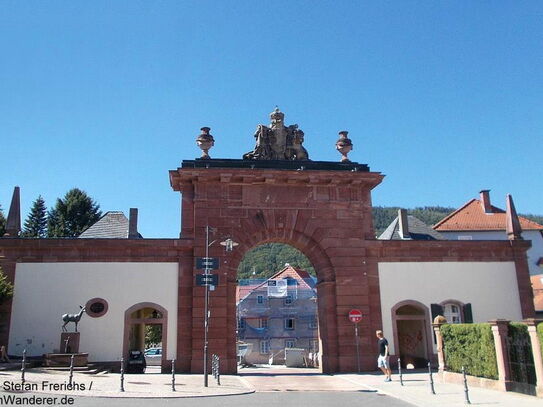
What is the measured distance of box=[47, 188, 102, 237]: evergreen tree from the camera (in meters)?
53.5

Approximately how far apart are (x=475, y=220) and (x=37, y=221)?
154 feet

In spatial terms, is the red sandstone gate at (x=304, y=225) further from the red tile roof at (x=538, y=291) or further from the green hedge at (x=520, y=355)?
the red tile roof at (x=538, y=291)

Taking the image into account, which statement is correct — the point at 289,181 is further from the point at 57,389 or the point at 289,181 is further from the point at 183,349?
the point at 57,389

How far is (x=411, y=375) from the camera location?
781 inches

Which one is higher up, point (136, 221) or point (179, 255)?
point (136, 221)

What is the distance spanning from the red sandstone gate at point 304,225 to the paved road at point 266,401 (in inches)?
332

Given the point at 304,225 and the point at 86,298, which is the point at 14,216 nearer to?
the point at 86,298

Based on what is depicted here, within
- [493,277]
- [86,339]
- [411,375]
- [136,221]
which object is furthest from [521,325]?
[136,221]

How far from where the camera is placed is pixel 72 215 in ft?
178

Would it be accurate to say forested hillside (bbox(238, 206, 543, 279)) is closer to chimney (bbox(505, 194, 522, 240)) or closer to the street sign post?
chimney (bbox(505, 194, 522, 240))

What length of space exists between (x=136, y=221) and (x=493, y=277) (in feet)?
62.8

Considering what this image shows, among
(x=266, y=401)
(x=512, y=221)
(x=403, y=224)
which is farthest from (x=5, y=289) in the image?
(x=512, y=221)

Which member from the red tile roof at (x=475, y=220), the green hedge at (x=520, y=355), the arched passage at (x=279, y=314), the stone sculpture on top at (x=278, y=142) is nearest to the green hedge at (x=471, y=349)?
the green hedge at (x=520, y=355)

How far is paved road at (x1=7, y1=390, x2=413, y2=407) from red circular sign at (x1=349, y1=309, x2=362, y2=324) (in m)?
8.15
